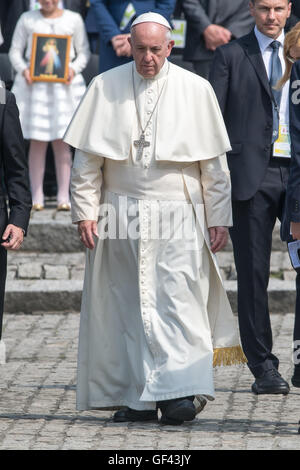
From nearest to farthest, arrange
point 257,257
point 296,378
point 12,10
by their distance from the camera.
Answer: point 296,378
point 257,257
point 12,10

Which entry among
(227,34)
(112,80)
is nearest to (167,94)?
(112,80)

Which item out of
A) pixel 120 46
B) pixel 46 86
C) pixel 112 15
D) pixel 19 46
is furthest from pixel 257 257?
pixel 19 46

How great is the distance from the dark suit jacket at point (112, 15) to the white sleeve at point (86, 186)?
405cm

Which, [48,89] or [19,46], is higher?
[19,46]

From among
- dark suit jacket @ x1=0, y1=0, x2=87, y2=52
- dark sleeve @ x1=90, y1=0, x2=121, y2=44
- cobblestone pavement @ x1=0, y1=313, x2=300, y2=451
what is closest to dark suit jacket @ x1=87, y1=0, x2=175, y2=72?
dark sleeve @ x1=90, y1=0, x2=121, y2=44

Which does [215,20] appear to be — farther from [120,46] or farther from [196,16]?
[120,46]

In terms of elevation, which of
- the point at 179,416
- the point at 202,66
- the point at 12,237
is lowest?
the point at 179,416

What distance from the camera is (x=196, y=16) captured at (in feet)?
36.3

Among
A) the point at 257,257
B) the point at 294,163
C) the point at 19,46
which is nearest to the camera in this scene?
the point at 294,163

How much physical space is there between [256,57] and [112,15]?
3.55 m

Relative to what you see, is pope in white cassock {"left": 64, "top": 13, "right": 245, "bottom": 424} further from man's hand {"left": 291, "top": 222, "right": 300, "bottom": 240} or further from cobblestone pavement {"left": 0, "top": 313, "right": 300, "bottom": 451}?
man's hand {"left": 291, "top": 222, "right": 300, "bottom": 240}

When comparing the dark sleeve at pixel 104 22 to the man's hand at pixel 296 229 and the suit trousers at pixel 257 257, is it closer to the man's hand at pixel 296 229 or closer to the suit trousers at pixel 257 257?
the suit trousers at pixel 257 257

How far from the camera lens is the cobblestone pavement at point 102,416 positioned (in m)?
6.39

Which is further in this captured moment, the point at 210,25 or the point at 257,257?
the point at 210,25
